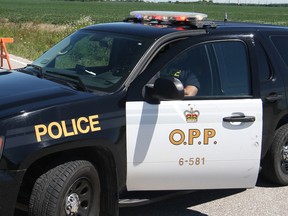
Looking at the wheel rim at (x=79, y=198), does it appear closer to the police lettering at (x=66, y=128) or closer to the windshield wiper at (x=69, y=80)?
the police lettering at (x=66, y=128)

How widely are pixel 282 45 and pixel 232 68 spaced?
3.41ft

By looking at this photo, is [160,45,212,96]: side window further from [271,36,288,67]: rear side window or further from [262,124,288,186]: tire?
[262,124,288,186]: tire

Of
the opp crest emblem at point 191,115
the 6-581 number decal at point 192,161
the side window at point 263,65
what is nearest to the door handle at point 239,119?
the opp crest emblem at point 191,115

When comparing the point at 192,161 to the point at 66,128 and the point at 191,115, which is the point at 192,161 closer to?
the point at 191,115

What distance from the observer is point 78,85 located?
3.93m

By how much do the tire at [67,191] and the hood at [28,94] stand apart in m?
0.48

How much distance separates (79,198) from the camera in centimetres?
371

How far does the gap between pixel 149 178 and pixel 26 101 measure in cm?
116

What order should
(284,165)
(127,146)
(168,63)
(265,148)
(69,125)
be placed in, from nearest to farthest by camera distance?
(69,125) → (127,146) → (168,63) → (265,148) → (284,165)

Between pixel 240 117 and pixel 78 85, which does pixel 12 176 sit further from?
pixel 240 117

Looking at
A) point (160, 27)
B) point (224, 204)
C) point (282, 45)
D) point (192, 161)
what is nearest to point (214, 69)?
point (160, 27)

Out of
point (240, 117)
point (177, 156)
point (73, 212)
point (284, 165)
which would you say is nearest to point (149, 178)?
point (177, 156)

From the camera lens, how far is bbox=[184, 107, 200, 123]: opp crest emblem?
3953 millimetres

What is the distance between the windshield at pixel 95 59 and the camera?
13.2 ft
